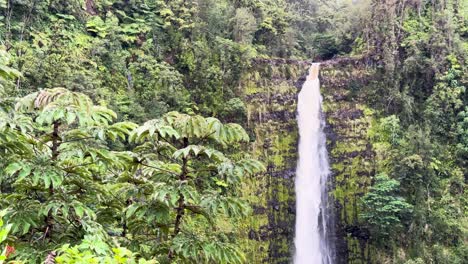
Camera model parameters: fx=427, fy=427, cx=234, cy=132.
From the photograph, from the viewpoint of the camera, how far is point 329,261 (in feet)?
50.7

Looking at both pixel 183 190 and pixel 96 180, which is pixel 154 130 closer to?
pixel 183 190

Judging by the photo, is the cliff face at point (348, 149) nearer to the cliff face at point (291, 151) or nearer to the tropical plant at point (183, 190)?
the cliff face at point (291, 151)

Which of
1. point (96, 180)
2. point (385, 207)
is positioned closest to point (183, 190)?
point (96, 180)

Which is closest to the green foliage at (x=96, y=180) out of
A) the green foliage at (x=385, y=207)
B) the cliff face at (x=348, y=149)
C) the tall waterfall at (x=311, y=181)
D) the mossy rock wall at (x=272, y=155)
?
the green foliage at (x=385, y=207)

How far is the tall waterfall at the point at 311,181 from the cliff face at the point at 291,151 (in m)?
0.27

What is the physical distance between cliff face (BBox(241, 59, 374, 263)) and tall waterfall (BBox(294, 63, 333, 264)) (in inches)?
10.4

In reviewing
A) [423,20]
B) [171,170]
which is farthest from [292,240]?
[171,170]

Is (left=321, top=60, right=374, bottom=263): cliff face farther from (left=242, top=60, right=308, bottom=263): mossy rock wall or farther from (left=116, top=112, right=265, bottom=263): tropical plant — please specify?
(left=116, top=112, right=265, bottom=263): tropical plant

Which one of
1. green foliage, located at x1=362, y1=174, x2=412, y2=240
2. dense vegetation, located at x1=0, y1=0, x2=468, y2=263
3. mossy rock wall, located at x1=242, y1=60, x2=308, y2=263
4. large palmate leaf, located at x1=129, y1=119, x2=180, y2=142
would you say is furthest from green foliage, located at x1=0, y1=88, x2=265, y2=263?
mossy rock wall, located at x1=242, y1=60, x2=308, y2=263

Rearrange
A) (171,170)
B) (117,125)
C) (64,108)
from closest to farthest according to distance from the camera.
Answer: (64,108), (117,125), (171,170)

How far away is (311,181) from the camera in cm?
1641

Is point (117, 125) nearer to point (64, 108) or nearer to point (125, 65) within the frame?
point (64, 108)

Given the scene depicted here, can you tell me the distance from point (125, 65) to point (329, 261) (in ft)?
33.8

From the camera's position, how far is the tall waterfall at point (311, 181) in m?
15.6
